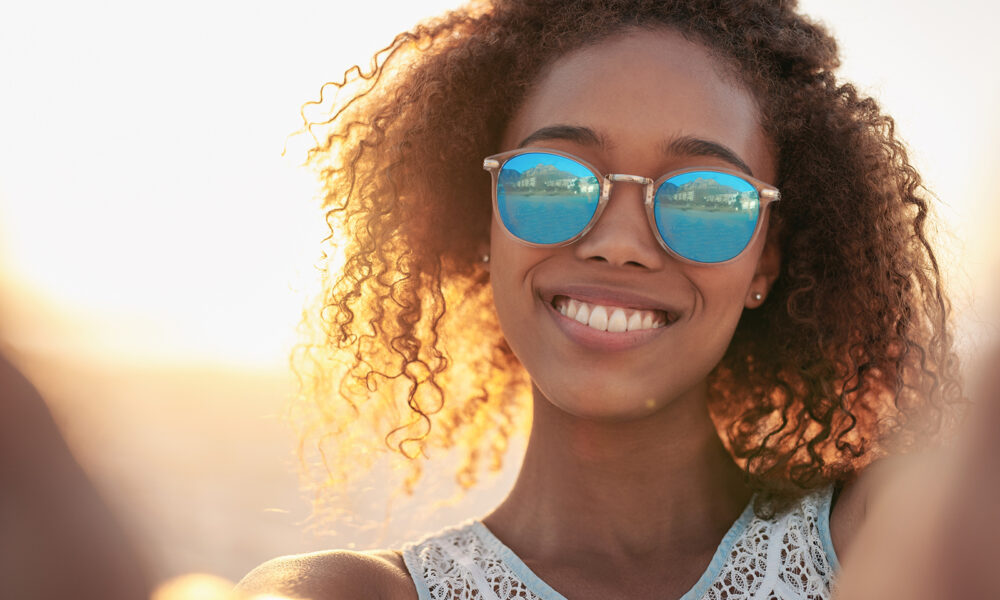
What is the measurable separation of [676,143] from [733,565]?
113 cm

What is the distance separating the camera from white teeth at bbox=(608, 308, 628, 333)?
263cm

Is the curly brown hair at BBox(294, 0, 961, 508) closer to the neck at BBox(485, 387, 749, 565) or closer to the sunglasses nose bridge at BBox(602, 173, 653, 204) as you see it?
the neck at BBox(485, 387, 749, 565)

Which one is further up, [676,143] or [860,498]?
[676,143]

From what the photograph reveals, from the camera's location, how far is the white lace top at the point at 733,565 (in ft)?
8.48

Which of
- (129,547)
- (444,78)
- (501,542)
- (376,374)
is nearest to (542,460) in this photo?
(501,542)

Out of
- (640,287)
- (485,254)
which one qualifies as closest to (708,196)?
(640,287)

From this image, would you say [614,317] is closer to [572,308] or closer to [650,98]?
[572,308]

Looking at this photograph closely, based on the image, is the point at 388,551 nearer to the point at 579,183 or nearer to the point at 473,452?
the point at 473,452

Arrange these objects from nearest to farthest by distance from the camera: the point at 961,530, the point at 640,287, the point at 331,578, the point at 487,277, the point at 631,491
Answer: the point at 961,530 → the point at 331,578 → the point at 640,287 → the point at 631,491 → the point at 487,277

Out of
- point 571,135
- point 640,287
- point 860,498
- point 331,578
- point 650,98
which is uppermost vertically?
point 650,98

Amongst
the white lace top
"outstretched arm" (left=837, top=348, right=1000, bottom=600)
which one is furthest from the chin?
"outstretched arm" (left=837, top=348, right=1000, bottom=600)

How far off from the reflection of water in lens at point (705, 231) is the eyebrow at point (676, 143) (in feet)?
0.49

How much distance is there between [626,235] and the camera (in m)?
2.60

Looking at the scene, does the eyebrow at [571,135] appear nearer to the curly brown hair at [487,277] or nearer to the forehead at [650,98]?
the forehead at [650,98]
